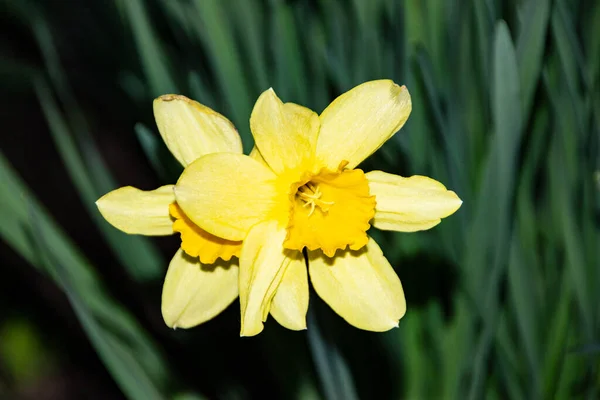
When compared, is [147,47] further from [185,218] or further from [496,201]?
[496,201]

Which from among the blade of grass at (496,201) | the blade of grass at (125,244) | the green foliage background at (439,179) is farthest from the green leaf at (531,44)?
the blade of grass at (125,244)

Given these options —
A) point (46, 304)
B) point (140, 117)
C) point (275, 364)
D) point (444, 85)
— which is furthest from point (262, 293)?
Answer: point (46, 304)

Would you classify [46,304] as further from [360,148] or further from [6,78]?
[360,148]

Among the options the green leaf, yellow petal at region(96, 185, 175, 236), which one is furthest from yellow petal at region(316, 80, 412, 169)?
the green leaf

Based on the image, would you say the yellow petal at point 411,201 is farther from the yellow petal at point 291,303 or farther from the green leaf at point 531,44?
the green leaf at point 531,44

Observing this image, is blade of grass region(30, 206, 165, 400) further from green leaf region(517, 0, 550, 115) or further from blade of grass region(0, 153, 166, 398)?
green leaf region(517, 0, 550, 115)
